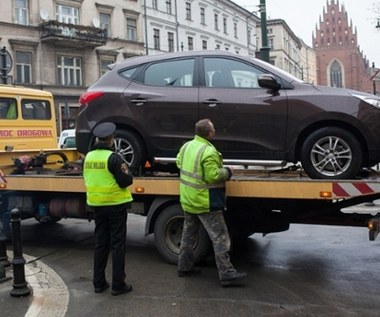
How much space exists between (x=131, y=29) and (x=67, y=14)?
6.68 meters

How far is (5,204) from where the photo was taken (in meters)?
8.52

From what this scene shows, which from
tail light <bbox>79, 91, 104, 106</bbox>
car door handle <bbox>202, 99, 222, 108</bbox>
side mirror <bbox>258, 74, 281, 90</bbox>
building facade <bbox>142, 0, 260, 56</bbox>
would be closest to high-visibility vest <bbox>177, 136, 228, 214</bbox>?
car door handle <bbox>202, 99, 222, 108</bbox>

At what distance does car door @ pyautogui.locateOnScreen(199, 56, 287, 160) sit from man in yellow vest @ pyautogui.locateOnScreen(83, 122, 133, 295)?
1510 millimetres

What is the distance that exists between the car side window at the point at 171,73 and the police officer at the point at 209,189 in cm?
117

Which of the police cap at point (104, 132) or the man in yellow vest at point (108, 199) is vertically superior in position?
the police cap at point (104, 132)

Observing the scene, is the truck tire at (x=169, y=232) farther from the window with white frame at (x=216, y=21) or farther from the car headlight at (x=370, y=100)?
the window with white frame at (x=216, y=21)

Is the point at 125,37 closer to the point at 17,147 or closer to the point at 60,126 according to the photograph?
the point at 60,126

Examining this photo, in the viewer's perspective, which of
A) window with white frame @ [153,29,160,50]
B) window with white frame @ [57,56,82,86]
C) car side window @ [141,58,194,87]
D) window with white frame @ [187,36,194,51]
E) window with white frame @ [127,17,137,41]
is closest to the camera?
car side window @ [141,58,194,87]

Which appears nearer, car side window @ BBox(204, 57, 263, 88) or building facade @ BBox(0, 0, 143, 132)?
car side window @ BBox(204, 57, 263, 88)

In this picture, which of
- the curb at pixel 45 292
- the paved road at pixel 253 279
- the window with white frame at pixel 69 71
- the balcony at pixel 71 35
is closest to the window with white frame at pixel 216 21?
the balcony at pixel 71 35

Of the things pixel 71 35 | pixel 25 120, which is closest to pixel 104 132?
pixel 25 120

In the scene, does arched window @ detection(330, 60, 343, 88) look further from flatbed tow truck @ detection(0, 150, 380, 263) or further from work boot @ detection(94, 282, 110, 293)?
work boot @ detection(94, 282, 110, 293)

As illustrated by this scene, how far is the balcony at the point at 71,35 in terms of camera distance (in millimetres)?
34375

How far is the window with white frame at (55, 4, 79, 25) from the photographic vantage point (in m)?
36.0
